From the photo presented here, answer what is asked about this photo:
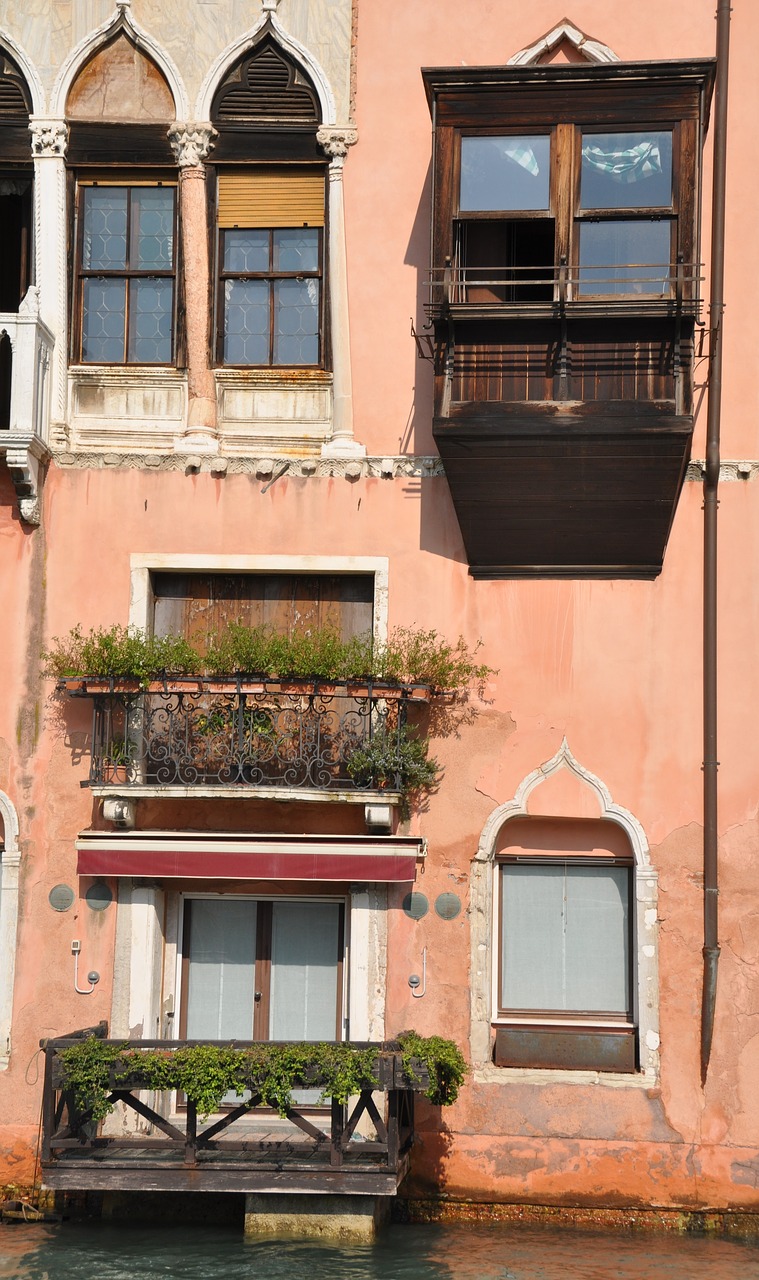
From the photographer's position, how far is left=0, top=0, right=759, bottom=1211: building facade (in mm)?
12430

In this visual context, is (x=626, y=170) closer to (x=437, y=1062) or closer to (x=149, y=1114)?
(x=437, y=1062)

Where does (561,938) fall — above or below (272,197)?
below

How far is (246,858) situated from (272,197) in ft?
19.8

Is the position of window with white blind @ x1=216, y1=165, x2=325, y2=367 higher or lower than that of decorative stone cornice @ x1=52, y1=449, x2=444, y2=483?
higher

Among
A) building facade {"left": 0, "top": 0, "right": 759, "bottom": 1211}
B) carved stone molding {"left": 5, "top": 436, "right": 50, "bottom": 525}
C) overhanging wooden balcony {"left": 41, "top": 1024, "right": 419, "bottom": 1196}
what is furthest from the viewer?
carved stone molding {"left": 5, "top": 436, "right": 50, "bottom": 525}

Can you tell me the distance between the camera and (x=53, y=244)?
A: 1341 centimetres

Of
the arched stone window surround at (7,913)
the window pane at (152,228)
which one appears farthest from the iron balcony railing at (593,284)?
the arched stone window surround at (7,913)

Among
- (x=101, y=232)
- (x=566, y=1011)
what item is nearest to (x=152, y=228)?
(x=101, y=232)

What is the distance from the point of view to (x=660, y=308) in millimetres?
12289

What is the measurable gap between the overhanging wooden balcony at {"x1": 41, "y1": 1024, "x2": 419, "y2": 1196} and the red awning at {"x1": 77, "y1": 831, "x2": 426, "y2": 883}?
4.62 feet

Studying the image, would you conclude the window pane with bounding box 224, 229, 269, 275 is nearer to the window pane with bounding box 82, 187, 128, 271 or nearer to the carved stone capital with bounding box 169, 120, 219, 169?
the carved stone capital with bounding box 169, 120, 219, 169

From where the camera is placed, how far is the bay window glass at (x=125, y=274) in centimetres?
1363

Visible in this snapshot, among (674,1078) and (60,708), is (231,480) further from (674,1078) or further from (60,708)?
(674,1078)

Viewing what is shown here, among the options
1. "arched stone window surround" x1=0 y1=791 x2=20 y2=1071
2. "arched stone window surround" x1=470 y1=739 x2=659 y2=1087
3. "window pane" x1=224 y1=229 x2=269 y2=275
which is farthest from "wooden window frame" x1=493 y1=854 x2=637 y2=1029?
"window pane" x1=224 y1=229 x2=269 y2=275
